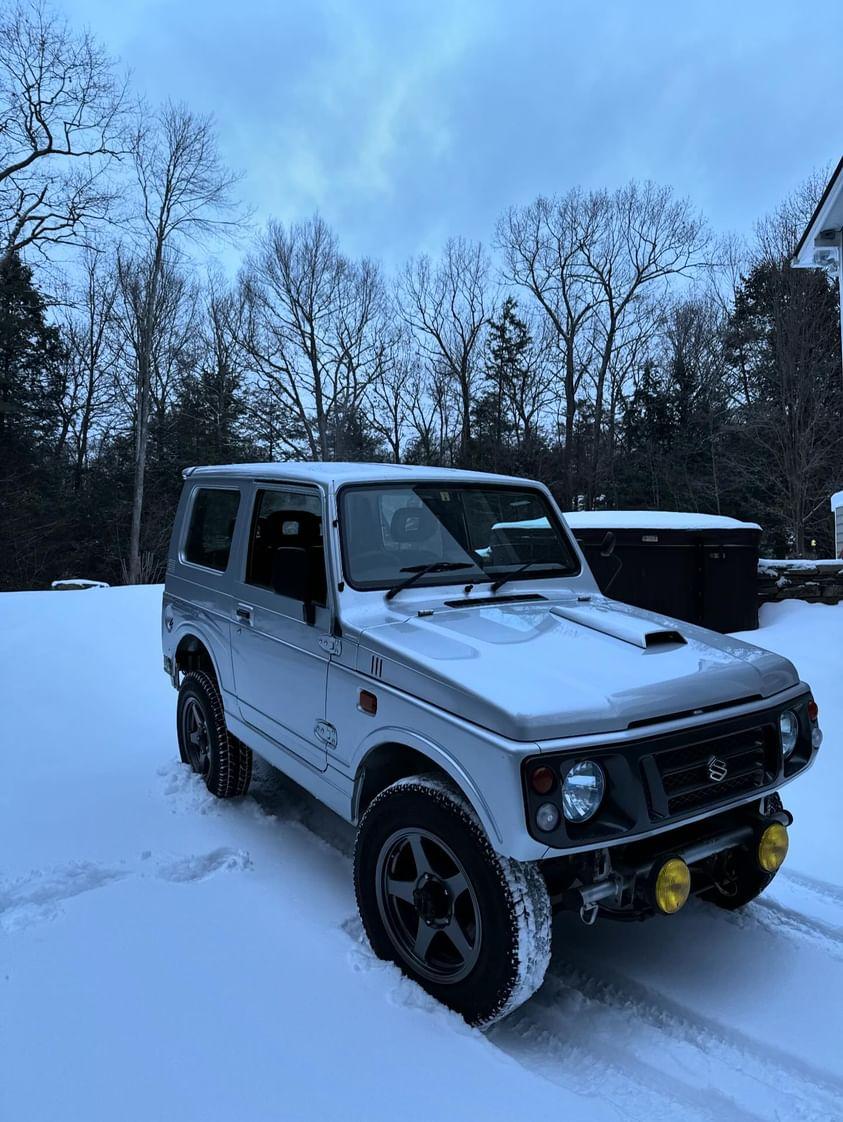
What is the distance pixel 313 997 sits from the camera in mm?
2467

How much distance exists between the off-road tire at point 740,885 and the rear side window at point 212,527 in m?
3.00

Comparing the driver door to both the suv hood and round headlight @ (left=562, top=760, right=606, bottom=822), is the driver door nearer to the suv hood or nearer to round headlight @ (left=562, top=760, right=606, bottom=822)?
the suv hood

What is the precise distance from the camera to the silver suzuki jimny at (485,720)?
7.28 ft

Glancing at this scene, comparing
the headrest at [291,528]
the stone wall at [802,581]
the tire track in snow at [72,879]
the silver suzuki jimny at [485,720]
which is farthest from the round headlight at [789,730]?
the stone wall at [802,581]

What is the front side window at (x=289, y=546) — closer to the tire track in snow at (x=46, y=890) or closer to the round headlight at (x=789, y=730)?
the tire track in snow at (x=46, y=890)

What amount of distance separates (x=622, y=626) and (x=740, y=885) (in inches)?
46.5

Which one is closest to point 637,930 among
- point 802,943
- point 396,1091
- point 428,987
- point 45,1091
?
point 802,943

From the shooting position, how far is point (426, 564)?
11.4 ft

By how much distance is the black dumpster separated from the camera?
8.67 meters

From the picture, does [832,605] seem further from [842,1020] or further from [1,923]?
[1,923]

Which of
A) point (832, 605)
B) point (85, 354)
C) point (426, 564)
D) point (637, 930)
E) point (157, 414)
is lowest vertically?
point (637, 930)

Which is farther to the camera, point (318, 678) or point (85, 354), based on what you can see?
point (85, 354)

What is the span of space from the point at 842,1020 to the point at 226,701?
315 centimetres

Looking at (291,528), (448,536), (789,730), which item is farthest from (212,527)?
(789,730)
